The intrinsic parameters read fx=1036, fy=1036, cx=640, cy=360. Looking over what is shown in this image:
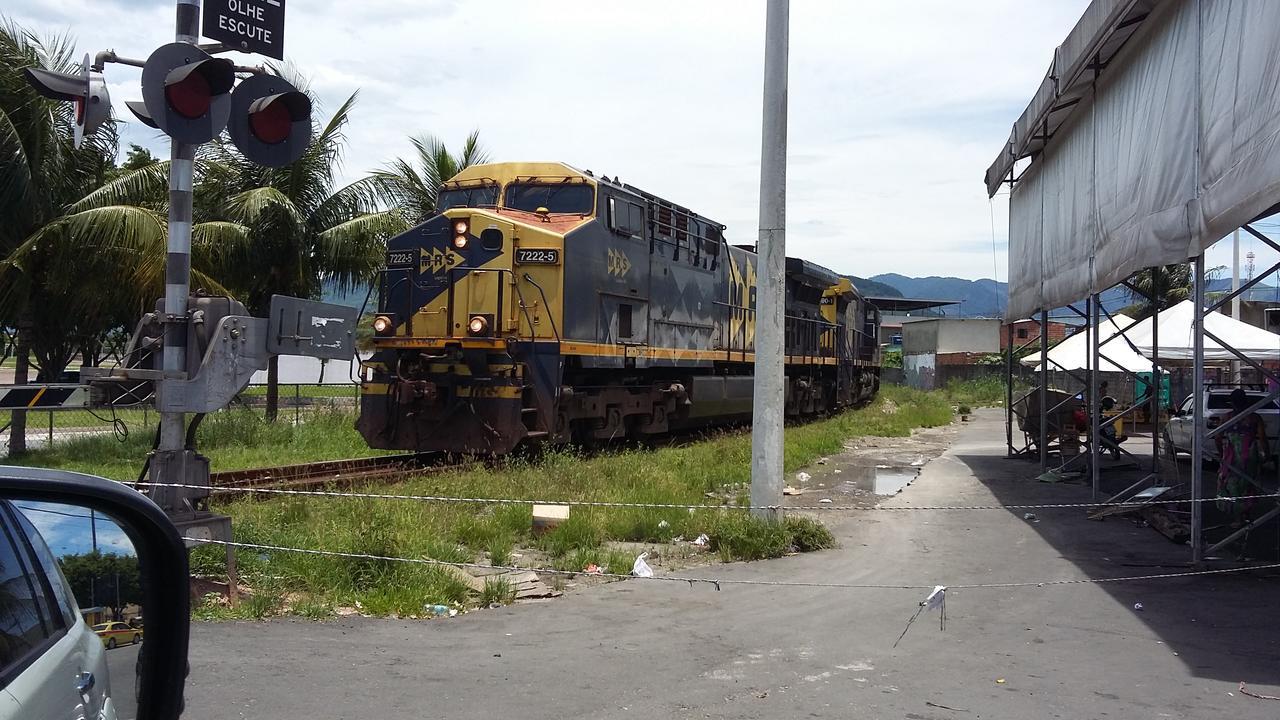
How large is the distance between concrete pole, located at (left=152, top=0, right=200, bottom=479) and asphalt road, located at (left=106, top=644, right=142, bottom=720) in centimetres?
423

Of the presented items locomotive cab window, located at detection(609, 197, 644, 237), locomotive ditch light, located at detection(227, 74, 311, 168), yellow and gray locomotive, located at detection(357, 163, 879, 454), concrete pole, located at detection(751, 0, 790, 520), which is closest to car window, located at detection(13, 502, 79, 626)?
locomotive ditch light, located at detection(227, 74, 311, 168)

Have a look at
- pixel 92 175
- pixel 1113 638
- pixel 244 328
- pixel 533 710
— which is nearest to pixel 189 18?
pixel 244 328

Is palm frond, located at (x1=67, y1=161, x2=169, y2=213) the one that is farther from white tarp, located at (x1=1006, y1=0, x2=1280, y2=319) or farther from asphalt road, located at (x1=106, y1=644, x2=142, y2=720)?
asphalt road, located at (x1=106, y1=644, x2=142, y2=720)

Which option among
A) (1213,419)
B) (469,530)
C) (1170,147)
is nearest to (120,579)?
(469,530)

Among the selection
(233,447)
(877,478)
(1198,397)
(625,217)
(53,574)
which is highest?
(625,217)

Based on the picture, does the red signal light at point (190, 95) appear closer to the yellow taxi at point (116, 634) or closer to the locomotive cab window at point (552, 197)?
the yellow taxi at point (116, 634)

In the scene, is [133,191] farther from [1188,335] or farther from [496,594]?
[1188,335]

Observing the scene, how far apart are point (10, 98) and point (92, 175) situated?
2.13 meters

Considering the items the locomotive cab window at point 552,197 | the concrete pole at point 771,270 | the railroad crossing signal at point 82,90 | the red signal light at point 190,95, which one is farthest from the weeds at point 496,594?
the locomotive cab window at point 552,197

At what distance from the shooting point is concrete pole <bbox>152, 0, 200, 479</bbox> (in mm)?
6359

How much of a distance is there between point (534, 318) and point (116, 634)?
432 inches

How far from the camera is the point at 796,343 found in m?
23.5

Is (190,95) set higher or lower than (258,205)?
lower

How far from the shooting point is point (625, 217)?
49.7ft
